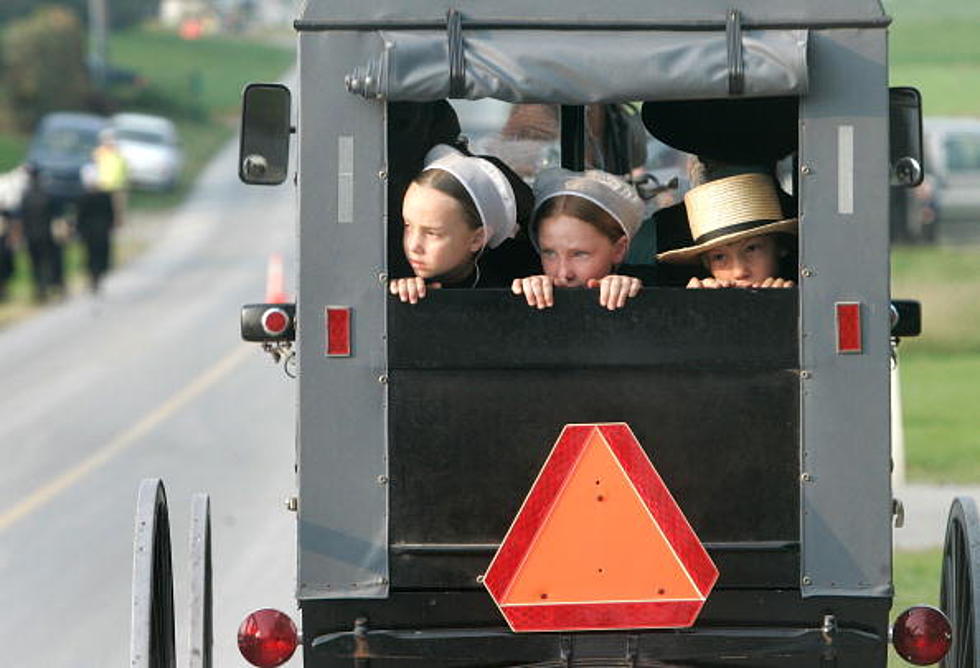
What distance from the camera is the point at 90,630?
11.9m

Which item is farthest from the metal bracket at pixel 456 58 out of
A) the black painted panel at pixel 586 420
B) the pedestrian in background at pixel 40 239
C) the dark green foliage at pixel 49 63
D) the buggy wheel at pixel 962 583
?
the dark green foliage at pixel 49 63

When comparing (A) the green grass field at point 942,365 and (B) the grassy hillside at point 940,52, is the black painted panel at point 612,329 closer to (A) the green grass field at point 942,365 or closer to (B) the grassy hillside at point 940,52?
(A) the green grass field at point 942,365

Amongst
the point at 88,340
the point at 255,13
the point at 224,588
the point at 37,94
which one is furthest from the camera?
the point at 255,13

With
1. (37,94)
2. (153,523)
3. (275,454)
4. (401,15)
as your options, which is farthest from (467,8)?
(37,94)

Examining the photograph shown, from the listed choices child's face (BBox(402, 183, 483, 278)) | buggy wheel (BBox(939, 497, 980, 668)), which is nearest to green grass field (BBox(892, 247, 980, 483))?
buggy wheel (BBox(939, 497, 980, 668))

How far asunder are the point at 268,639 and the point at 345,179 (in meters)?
1.28

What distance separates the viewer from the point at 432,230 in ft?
22.0

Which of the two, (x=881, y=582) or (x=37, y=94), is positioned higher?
(x=37, y=94)

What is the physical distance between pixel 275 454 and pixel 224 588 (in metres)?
5.82

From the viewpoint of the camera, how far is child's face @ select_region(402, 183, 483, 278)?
22.0 ft

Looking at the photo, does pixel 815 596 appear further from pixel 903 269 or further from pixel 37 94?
pixel 37 94

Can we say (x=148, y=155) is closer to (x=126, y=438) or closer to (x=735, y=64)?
(x=126, y=438)

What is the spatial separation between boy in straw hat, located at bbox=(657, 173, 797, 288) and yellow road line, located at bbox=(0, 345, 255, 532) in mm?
9292

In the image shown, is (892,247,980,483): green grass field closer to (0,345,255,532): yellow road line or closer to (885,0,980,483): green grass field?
(885,0,980,483): green grass field
